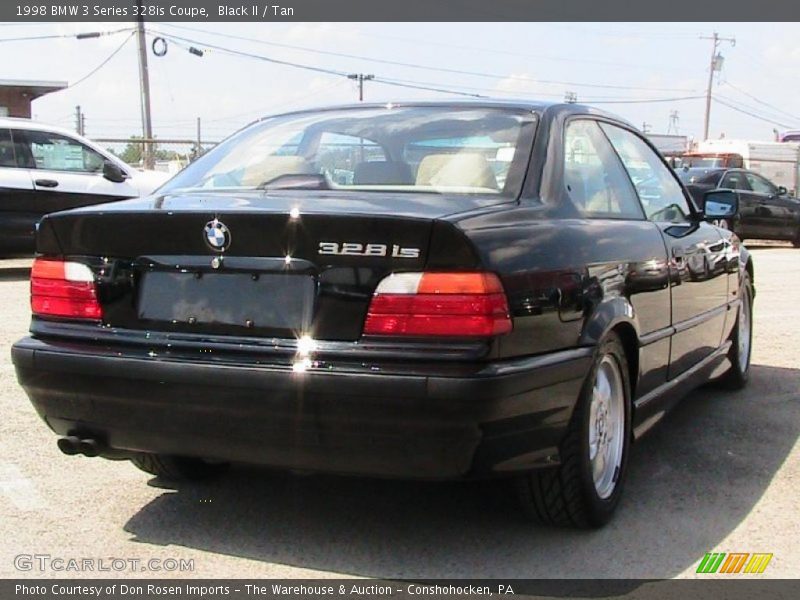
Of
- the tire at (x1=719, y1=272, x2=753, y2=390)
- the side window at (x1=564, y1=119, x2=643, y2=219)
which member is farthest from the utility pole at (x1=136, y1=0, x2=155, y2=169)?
the side window at (x1=564, y1=119, x2=643, y2=219)

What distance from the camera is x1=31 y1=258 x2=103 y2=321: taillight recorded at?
3127mm

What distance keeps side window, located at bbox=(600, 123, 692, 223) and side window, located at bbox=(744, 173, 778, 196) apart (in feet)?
44.4

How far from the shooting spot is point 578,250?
3.22 meters

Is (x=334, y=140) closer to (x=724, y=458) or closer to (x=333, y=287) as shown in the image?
(x=333, y=287)

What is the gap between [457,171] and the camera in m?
3.41

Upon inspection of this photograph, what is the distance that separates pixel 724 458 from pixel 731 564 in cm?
121

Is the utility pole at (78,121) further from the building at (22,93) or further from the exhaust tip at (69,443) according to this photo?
the exhaust tip at (69,443)

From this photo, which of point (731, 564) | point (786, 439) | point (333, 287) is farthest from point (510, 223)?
point (786, 439)

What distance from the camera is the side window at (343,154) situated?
3508mm

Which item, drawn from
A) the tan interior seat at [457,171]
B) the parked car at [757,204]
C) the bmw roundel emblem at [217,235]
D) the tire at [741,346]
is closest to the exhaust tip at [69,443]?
the bmw roundel emblem at [217,235]

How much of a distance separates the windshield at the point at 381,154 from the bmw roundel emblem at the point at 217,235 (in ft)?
1.70

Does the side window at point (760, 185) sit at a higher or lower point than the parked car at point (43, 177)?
lower

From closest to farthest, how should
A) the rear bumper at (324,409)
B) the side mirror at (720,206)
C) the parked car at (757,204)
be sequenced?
1. the rear bumper at (324,409)
2. the side mirror at (720,206)
3. the parked car at (757,204)

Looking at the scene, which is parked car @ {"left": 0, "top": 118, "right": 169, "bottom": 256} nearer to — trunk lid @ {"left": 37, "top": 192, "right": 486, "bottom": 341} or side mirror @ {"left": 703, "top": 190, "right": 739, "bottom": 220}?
side mirror @ {"left": 703, "top": 190, "right": 739, "bottom": 220}
